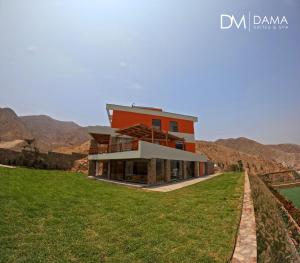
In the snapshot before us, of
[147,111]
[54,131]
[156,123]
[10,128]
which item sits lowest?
[156,123]

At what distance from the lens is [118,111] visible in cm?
2422

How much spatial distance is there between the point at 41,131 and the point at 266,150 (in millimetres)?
118865

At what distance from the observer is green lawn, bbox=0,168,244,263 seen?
4.45m

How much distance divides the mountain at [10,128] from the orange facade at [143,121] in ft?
195

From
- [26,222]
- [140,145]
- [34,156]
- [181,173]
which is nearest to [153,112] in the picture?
[181,173]

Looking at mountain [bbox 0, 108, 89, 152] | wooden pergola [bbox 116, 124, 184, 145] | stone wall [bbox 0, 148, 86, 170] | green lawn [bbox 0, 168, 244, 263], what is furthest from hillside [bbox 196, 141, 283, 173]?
green lawn [bbox 0, 168, 244, 263]

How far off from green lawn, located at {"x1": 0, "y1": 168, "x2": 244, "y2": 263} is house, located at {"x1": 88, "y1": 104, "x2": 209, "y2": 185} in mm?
8267

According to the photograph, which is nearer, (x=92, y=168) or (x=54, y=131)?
(x=92, y=168)

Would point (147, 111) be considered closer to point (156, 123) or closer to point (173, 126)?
point (156, 123)

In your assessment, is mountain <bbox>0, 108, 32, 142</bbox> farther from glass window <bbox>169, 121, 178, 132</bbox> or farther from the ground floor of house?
glass window <bbox>169, 121, 178, 132</bbox>

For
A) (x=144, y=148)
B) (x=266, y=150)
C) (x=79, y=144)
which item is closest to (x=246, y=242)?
(x=144, y=148)

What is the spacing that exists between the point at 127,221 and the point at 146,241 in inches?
64.3

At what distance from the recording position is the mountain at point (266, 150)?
9750cm

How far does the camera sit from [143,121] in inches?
1001
